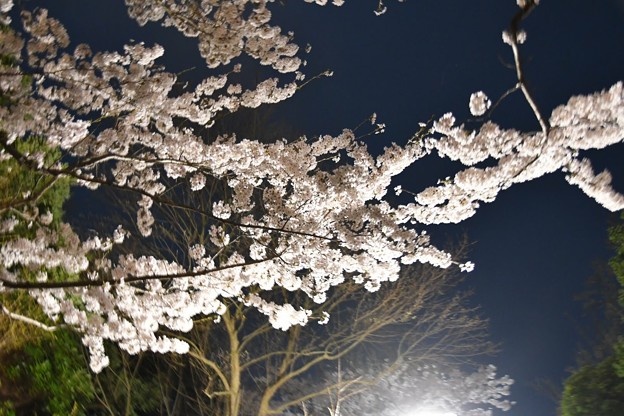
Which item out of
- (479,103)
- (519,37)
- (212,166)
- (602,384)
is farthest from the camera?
(602,384)

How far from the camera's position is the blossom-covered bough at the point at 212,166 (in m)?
3.71

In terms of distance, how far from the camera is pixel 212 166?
511 cm

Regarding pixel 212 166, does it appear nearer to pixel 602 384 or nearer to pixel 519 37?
pixel 519 37

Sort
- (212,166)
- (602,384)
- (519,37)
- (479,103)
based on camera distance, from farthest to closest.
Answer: (602,384), (212,166), (479,103), (519,37)

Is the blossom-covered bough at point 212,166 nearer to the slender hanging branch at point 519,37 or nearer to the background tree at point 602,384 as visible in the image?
the slender hanging branch at point 519,37

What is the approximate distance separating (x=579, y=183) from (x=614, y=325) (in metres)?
12.8

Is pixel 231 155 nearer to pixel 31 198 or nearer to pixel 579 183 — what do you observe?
pixel 31 198

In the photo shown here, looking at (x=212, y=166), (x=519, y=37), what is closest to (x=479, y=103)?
(x=519, y=37)

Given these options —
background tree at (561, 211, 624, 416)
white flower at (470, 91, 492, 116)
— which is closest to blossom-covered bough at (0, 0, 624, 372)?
white flower at (470, 91, 492, 116)

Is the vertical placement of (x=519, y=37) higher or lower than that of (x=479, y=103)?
lower

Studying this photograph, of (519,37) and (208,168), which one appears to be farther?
(208,168)

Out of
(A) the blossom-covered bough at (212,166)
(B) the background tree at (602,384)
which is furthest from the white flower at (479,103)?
(B) the background tree at (602,384)

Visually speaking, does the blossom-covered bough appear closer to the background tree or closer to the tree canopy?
the tree canopy

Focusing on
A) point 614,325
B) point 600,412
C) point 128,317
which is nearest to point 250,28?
point 128,317
